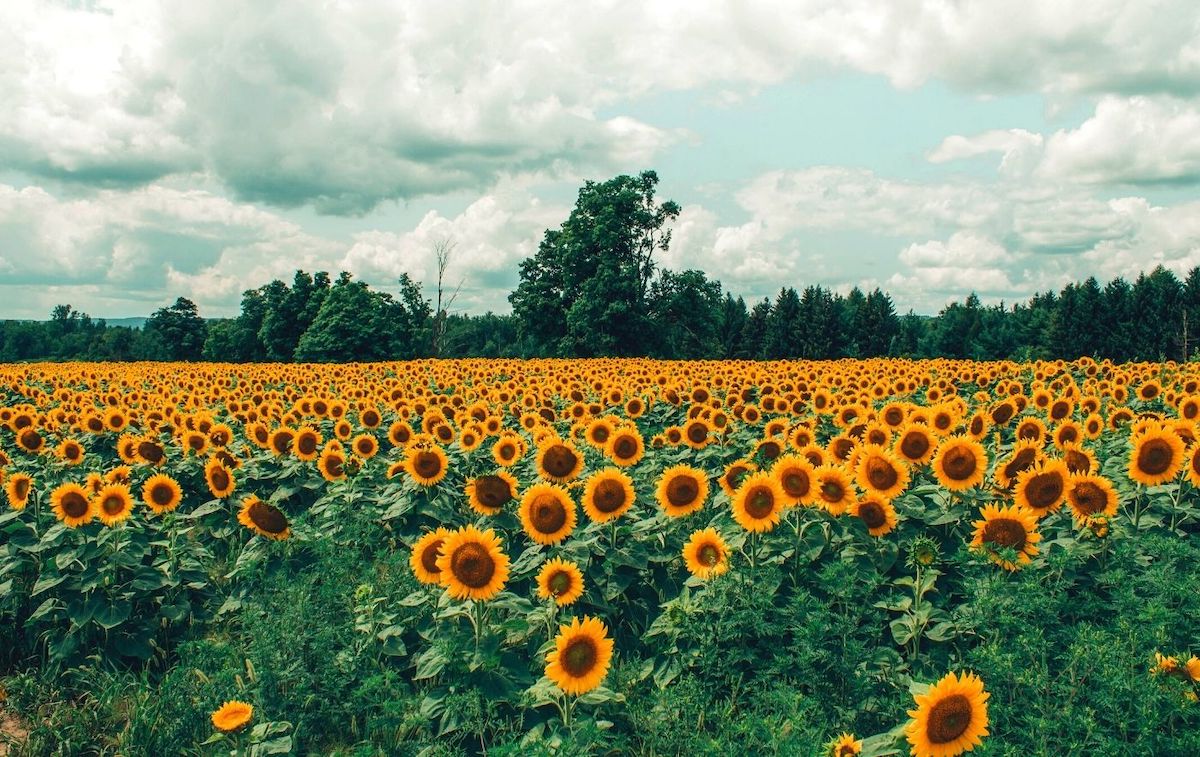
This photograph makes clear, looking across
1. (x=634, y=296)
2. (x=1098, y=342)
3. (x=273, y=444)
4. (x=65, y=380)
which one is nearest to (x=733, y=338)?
(x=1098, y=342)

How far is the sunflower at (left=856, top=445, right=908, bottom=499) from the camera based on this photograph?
5907 millimetres

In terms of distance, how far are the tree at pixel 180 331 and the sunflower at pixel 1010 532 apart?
345 ft

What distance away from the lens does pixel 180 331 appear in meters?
98.6

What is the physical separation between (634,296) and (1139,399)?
4669cm

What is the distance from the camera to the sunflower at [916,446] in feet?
21.5

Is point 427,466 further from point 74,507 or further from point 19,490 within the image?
point 19,490

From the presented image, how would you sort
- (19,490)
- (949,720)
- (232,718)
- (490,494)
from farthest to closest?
(19,490), (490,494), (232,718), (949,720)

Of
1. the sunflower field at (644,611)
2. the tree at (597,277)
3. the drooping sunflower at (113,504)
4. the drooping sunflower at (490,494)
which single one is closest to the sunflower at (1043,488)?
the sunflower field at (644,611)

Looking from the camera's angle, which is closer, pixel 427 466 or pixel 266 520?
pixel 266 520

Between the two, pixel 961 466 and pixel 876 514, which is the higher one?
pixel 961 466

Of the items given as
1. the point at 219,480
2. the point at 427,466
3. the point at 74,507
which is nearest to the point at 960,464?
the point at 427,466

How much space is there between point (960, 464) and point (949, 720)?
2.79m

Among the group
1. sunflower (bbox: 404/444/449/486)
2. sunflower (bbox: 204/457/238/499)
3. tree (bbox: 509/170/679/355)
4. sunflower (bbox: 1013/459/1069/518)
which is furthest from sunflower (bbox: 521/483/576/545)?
tree (bbox: 509/170/679/355)

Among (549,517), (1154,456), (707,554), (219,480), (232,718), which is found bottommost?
(232,718)
